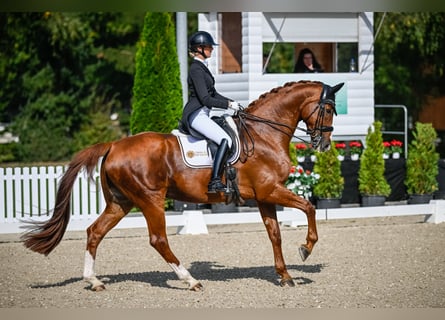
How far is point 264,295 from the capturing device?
7754 mm

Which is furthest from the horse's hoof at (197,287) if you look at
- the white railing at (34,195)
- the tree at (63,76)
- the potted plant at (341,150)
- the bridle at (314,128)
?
the tree at (63,76)

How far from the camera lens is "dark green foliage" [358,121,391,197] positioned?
15281 millimetres

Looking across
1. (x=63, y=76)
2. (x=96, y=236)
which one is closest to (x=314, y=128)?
(x=96, y=236)

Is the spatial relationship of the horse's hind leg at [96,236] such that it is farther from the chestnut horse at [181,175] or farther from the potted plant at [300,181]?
the potted plant at [300,181]

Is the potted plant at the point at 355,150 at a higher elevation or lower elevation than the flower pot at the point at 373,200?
higher

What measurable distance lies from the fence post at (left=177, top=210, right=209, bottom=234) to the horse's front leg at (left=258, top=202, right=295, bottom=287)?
4.54 m

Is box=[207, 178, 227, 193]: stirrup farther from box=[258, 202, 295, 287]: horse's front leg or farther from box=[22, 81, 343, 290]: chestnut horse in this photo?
box=[258, 202, 295, 287]: horse's front leg

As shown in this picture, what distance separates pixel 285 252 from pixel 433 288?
10.0 feet

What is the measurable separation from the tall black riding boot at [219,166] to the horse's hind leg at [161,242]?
592 mm

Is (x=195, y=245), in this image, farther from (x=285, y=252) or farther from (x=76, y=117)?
(x=76, y=117)

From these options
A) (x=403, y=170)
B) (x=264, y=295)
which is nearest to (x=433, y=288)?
(x=264, y=295)

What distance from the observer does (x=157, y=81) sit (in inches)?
618

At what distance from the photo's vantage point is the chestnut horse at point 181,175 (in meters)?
8.26

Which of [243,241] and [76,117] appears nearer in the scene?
[243,241]
